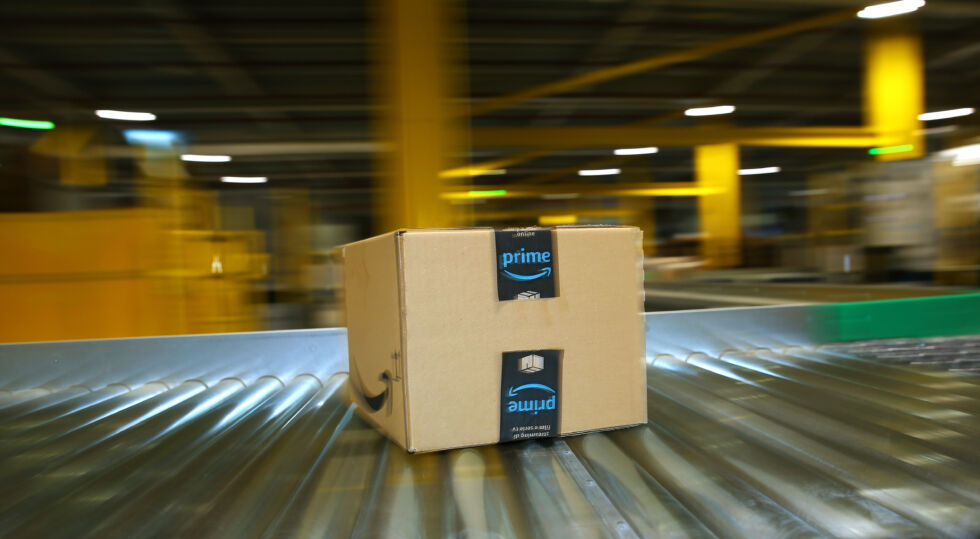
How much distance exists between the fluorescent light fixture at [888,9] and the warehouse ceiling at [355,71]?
7 centimetres

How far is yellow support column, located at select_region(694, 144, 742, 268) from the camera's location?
2.82 meters

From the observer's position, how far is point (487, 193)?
251 centimetres

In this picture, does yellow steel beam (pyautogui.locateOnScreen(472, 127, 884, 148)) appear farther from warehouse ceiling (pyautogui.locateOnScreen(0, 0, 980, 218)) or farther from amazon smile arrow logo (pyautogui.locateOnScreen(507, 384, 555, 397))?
amazon smile arrow logo (pyautogui.locateOnScreen(507, 384, 555, 397))

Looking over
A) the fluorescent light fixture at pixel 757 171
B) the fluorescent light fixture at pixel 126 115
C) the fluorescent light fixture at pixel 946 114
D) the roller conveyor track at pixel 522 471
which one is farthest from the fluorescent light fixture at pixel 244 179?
the fluorescent light fixture at pixel 946 114

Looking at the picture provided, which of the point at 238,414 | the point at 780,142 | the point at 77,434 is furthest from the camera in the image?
the point at 780,142

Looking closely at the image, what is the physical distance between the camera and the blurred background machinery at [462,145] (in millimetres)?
2385

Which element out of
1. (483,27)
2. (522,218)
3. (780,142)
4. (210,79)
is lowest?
(522,218)

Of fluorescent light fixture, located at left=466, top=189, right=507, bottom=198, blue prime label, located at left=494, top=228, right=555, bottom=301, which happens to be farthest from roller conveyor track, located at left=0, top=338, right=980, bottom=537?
fluorescent light fixture, located at left=466, top=189, right=507, bottom=198

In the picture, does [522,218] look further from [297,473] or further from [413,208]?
[297,473]

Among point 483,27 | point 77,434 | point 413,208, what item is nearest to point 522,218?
point 413,208

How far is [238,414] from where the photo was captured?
4.90 ft

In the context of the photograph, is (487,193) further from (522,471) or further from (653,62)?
(522,471)

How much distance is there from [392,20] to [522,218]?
→ 0.96 m

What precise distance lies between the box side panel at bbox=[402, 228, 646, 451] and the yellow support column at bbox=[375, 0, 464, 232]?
116cm
